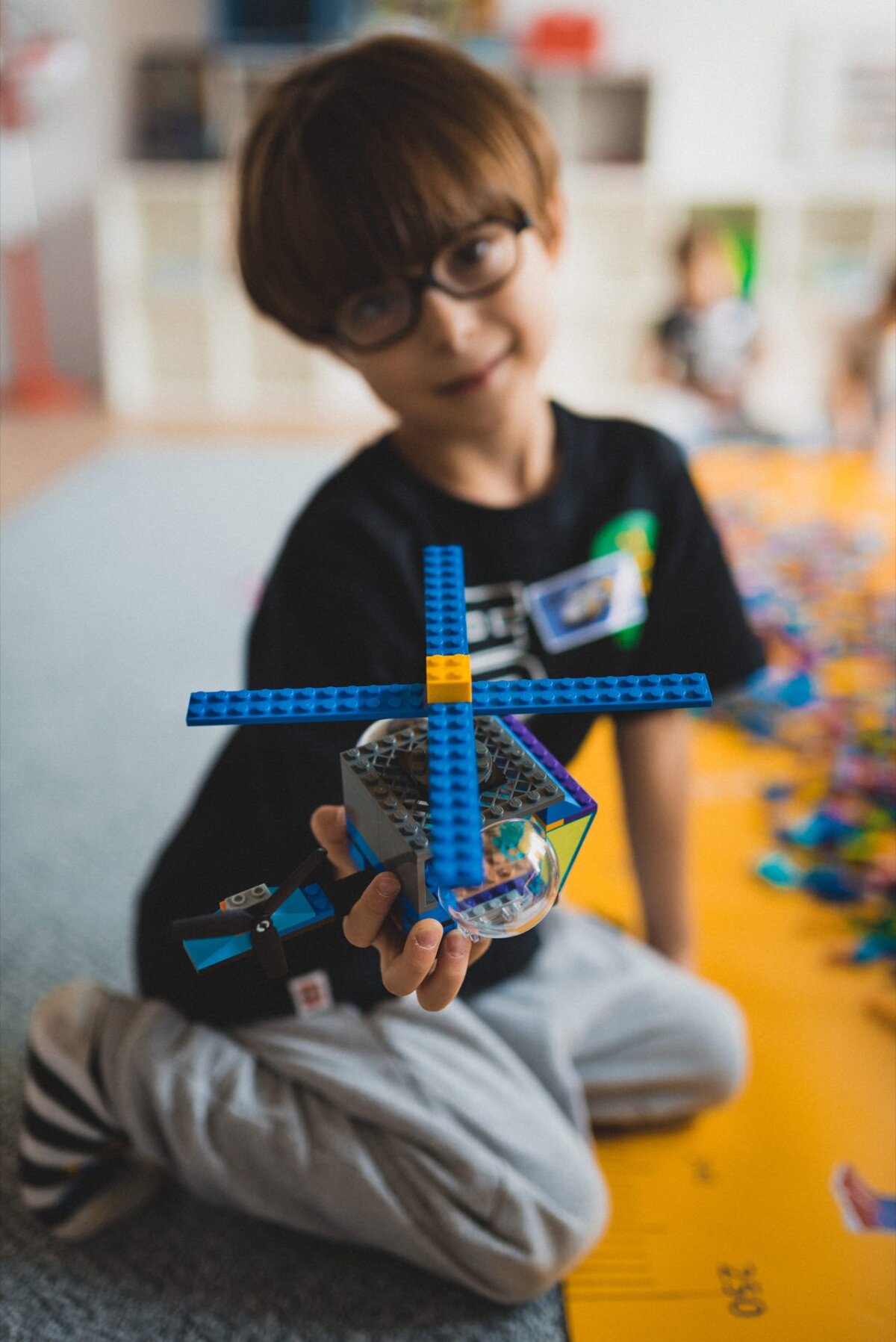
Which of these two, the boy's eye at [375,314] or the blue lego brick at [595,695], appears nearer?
the blue lego brick at [595,695]

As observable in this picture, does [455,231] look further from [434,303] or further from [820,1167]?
[820,1167]

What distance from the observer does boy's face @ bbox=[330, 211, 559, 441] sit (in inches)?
22.0

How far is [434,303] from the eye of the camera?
548 millimetres

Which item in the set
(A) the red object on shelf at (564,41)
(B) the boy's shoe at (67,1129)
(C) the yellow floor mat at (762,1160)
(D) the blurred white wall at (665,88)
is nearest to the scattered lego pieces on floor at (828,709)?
(C) the yellow floor mat at (762,1160)

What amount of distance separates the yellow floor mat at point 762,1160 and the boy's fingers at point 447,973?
26 cm

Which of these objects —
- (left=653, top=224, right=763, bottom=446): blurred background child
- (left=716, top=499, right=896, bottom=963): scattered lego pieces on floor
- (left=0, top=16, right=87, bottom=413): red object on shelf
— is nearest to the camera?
(left=716, top=499, right=896, bottom=963): scattered lego pieces on floor

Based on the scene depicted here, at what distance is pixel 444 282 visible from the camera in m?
0.55

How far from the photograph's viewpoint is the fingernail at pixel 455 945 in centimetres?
30

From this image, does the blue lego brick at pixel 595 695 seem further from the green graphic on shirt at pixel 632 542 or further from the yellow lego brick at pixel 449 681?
the green graphic on shirt at pixel 632 542

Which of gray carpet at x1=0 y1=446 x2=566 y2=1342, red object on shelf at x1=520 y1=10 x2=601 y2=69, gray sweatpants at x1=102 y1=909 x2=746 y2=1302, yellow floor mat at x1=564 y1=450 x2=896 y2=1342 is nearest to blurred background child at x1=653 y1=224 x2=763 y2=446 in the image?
red object on shelf at x1=520 y1=10 x2=601 y2=69

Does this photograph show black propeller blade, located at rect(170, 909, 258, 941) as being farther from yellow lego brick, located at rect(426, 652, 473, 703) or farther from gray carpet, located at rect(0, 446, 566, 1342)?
gray carpet, located at rect(0, 446, 566, 1342)

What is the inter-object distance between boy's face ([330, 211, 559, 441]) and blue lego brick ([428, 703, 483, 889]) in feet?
1.10

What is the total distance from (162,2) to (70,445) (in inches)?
65.7

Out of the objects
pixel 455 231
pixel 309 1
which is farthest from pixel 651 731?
pixel 309 1
